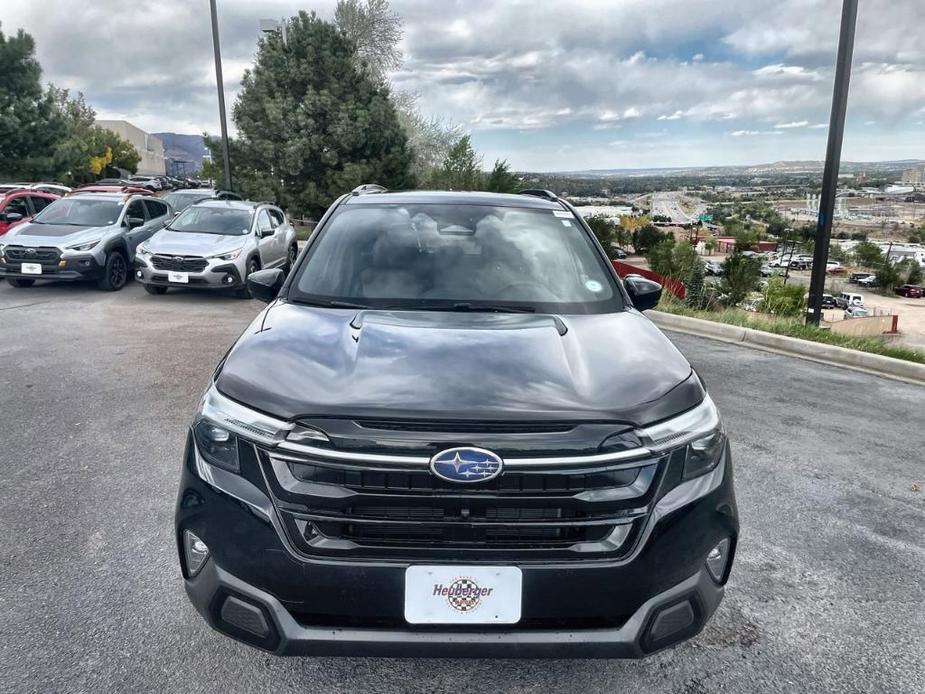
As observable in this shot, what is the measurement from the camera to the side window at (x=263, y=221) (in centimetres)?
1235

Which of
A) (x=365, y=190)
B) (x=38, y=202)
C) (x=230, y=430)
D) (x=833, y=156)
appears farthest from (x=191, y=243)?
(x=230, y=430)

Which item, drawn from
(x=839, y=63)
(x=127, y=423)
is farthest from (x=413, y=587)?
(x=839, y=63)

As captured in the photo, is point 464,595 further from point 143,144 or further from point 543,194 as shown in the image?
point 143,144

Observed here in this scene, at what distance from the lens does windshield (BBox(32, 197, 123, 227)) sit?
12.0 metres

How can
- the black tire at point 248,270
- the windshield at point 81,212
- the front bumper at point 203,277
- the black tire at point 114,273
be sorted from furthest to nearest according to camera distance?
the windshield at point 81,212 < the black tire at point 114,273 < the black tire at point 248,270 < the front bumper at point 203,277

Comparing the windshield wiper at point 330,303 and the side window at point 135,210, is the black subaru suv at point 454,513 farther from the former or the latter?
the side window at point 135,210

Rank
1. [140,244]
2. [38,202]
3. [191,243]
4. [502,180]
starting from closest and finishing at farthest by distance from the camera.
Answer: [191,243]
[140,244]
[38,202]
[502,180]

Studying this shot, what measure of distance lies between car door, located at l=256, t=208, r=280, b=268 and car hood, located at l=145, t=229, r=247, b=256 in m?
0.37

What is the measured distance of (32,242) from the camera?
11.1 meters

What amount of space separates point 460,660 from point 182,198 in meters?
15.9

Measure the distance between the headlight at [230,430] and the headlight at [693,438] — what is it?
99 centimetres

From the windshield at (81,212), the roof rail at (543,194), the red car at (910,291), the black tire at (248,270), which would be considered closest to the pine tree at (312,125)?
the windshield at (81,212)

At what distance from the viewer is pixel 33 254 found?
36.0 ft

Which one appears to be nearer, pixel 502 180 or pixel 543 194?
pixel 543 194
